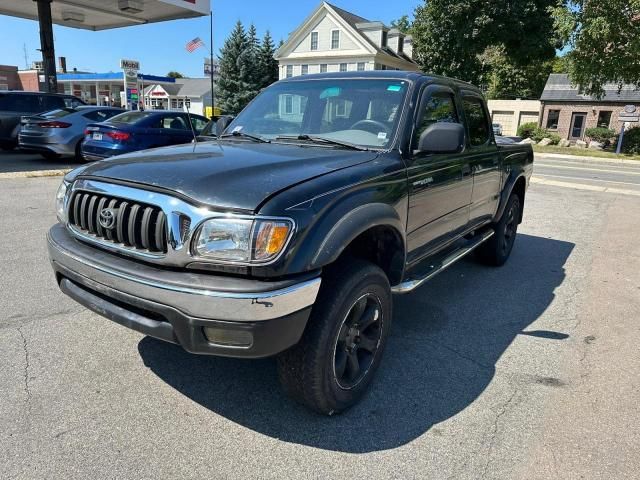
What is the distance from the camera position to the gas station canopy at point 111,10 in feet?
57.0

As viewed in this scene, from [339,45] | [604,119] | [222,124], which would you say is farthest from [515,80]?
[222,124]

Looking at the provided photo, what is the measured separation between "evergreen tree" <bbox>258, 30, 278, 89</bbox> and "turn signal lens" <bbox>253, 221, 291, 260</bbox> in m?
45.2

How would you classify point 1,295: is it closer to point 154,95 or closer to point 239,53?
point 239,53

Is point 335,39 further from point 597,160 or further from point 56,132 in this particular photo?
point 56,132

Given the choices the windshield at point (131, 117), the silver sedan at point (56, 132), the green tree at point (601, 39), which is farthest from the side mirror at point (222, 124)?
the green tree at point (601, 39)

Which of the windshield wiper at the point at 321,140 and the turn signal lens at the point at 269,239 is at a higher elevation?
the windshield wiper at the point at 321,140

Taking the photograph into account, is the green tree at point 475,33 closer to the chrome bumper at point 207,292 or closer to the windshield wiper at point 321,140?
the windshield wiper at point 321,140

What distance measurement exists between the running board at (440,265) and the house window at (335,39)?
133 ft

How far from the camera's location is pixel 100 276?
8.03ft

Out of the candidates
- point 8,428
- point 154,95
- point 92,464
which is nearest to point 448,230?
point 92,464

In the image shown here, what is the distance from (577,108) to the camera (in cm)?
3644

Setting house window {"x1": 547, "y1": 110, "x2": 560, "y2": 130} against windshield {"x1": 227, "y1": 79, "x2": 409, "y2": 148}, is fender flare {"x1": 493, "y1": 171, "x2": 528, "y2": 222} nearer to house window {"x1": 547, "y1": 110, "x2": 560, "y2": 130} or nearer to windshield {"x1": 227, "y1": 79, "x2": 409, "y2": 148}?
windshield {"x1": 227, "y1": 79, "x2": 409, "y2": 148}

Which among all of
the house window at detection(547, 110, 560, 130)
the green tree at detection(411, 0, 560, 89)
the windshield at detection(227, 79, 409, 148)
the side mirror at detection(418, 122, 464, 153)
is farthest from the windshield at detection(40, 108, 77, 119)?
the house window at detection(547, 110, 560, 130)

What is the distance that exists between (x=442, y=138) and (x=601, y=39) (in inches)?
1085
